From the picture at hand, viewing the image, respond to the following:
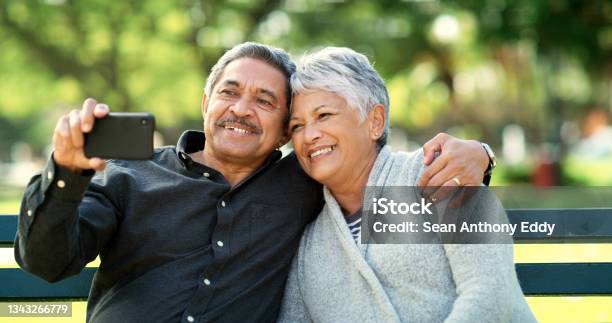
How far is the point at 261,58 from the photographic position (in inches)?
135

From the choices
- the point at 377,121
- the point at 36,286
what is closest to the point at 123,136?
the point at 377,121

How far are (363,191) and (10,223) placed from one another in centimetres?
147

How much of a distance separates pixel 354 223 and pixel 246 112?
1.96 ft

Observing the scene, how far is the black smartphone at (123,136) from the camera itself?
8.40 feet

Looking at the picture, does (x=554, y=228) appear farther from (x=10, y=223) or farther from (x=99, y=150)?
(x=10, y=223)

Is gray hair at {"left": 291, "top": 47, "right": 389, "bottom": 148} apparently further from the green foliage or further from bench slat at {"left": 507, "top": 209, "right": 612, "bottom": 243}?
the green foliage

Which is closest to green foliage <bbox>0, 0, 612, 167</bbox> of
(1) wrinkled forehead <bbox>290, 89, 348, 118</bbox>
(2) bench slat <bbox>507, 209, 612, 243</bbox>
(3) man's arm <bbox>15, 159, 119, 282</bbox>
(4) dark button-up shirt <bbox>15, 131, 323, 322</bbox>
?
(2) bench slat <bbox>507, 209, 612, 243</bbox>

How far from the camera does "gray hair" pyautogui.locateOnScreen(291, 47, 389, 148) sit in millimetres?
3184

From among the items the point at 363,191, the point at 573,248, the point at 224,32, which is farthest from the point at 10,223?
the point at 224,32

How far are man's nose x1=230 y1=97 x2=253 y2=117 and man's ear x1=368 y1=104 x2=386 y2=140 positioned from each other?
0.47 meters

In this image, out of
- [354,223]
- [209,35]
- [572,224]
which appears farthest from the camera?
[209,35]

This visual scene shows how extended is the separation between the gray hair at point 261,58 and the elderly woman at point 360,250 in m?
0.18

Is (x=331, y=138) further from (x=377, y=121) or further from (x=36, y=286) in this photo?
(x=36, y=286)

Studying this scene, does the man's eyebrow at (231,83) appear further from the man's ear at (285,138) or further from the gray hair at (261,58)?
the man's ear at (285,138)
